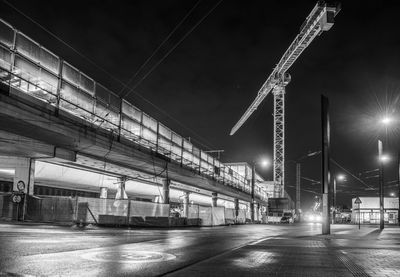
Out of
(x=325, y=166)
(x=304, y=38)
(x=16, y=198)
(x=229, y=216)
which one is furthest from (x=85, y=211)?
(x=304, y=38)

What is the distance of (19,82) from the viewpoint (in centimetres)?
2441

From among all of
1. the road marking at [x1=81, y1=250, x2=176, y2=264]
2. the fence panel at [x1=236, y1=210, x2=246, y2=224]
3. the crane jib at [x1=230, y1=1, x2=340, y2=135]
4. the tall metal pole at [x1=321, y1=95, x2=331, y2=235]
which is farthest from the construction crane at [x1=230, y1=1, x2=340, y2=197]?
the road marking at [x1=81, y1=250, x2=176, y2=264]

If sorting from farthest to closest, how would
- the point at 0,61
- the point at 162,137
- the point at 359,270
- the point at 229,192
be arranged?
1. the point at 229,192
2. the point at 162,137
3. the point at 0,61
4. the point at 359,270

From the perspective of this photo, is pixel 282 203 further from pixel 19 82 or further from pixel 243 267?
pixel 243 267

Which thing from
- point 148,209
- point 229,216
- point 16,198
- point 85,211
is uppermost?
point 16,198

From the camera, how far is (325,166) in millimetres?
26219

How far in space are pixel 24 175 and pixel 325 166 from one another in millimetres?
20195

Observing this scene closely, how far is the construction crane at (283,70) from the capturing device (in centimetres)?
9041

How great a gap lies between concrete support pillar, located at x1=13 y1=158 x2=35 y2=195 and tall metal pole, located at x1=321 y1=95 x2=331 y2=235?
1952cm

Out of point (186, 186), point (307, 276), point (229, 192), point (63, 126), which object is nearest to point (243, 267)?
point (307, 276)

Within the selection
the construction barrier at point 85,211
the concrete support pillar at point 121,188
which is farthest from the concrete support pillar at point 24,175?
the concrete support pillar at point 121,188

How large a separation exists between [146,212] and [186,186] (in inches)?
996

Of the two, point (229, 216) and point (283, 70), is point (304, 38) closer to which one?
point (283, 70)

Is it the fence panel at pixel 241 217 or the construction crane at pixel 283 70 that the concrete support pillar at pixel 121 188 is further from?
the construction crane at pixel 283 70
